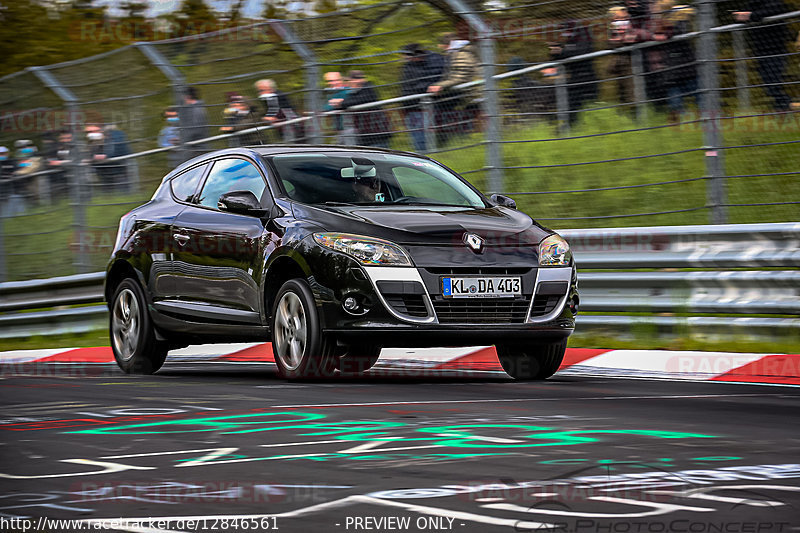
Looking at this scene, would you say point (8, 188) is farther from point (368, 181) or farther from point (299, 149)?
point (368, 181)

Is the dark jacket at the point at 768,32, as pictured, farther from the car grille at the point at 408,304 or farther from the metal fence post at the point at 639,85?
the car grille at the point at 408,304

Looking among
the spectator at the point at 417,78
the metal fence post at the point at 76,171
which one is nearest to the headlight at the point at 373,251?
Answer: the spectator at the point at 417,78

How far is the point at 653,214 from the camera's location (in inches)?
470

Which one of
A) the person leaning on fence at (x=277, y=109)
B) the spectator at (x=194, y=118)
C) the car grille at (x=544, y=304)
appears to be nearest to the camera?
the car grille at (x=544, y=304)

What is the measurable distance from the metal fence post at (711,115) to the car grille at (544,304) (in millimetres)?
2353

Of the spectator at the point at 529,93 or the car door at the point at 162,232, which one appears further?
the spectator at the point at 529,93

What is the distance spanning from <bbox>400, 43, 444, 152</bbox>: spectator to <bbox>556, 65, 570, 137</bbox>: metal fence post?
4.06 ft

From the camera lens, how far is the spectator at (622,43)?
471 inches

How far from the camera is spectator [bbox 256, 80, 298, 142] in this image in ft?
48.2

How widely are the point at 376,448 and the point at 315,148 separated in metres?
4.91

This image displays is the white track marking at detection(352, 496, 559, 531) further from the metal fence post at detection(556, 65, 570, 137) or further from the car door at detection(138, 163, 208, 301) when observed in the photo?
the metal fence post at detection(556, 65, 570, 137)

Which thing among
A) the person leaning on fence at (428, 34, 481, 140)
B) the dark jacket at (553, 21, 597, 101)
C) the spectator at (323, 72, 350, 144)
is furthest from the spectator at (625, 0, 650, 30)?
the spectator at (323, 72, 350, 144)

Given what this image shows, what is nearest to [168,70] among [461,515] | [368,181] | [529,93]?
[529,93]

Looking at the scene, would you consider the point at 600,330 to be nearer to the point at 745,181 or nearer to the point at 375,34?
the point at 745,181
